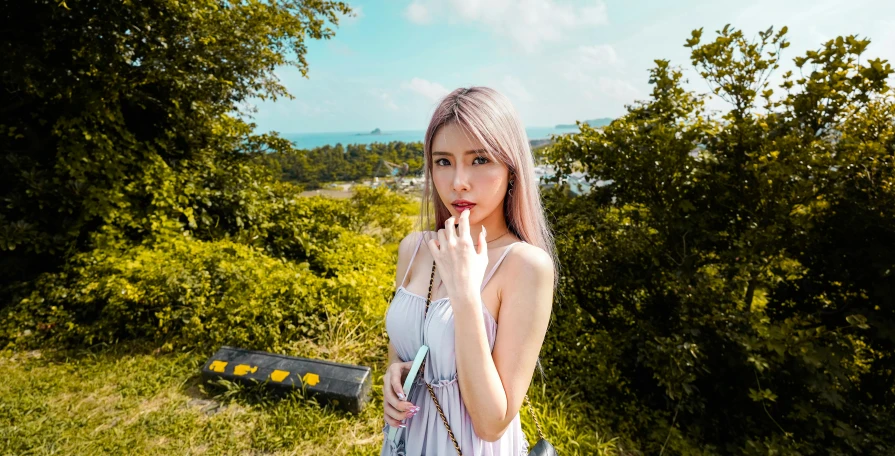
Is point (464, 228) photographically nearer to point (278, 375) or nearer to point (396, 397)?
point (396, 397)

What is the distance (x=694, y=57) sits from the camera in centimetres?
305

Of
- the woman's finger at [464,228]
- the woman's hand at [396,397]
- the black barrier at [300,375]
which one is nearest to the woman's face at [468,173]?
the woman's finger at [464,228]

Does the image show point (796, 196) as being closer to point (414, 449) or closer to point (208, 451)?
point (414, 449)

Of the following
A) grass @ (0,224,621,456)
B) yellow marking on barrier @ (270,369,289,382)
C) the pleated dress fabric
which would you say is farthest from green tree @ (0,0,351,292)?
the pleated dress fabric

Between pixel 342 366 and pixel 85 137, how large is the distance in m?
4.01

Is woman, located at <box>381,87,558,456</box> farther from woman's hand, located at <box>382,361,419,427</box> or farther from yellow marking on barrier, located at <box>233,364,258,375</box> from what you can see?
Result: yellow marking on barrier, located at <box>233,364,258,375</box>

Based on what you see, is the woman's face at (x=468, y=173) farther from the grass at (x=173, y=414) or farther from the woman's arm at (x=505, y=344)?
the grass at (x=173, y=414)

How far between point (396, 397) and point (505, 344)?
16.7 inches

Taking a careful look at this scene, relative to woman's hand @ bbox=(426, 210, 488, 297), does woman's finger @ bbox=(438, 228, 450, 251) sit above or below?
above

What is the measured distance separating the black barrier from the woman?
1.84 metres

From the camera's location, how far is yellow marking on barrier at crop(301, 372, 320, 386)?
3.34 metres

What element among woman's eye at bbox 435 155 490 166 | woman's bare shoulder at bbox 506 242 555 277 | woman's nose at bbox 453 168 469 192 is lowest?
woman's bare shoulder at bbox 506 242 555 277

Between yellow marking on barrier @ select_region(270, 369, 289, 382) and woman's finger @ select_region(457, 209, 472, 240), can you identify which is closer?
woman's finger @ select_region(457, 209, 472, 240)

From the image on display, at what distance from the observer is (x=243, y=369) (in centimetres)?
348
